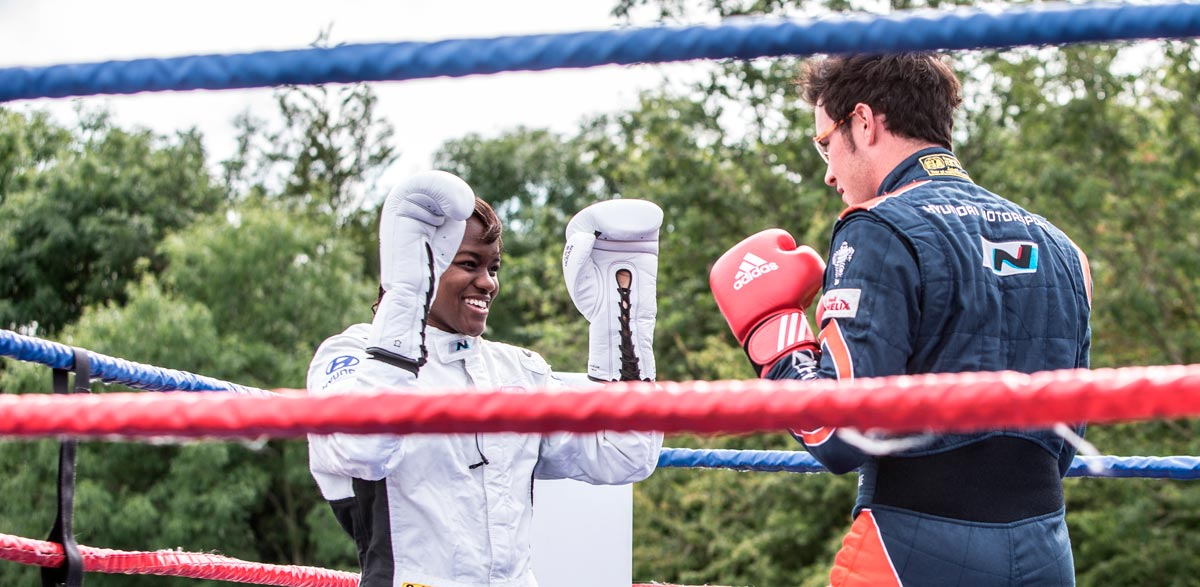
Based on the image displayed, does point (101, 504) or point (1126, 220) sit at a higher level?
point (1126, 220)

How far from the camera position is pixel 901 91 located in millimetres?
1649

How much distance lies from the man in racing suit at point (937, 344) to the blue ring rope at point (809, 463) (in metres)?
0.75

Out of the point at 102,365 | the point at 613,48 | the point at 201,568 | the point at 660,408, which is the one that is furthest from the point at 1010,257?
the point at 201,568

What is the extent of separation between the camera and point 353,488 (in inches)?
74.5

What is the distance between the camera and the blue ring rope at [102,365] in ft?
A: 6.34

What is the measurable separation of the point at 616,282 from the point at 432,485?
0.47 metres

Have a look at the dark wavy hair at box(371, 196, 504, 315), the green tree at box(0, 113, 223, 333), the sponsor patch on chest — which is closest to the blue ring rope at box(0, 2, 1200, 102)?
the sponsor patch on chest

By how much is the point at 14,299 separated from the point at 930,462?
54.4 ft

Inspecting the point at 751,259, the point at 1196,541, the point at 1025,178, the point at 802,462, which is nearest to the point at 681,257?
the point at 1025,178

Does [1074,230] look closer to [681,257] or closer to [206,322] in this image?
[681,257]

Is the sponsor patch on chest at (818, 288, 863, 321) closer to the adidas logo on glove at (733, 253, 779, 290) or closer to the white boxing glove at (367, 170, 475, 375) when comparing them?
the adidas logo on glove at (733, 253, 779, 290)

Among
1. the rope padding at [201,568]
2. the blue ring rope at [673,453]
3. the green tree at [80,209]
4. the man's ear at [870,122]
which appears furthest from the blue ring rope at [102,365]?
the green tree at [80,209]

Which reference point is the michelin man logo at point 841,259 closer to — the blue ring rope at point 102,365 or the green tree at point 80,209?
the blue ring rope at point 102,365

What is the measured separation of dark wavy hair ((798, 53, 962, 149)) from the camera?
5.41 feet
